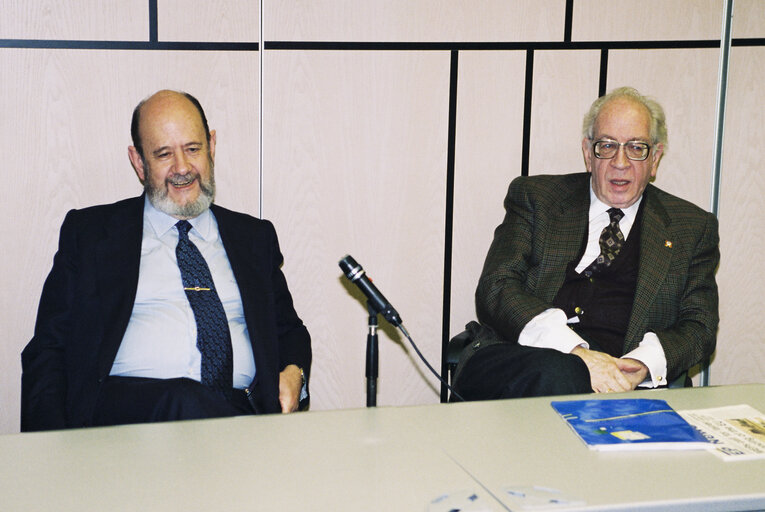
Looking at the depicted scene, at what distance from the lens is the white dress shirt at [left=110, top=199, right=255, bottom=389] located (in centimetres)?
245

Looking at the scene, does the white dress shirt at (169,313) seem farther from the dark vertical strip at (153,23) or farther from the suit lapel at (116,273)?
the dark vertical strip at (153,23)

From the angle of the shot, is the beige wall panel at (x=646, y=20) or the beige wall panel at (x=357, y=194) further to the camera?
the beige wall panel at (x=646, y=20)

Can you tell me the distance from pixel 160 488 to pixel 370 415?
21.3 inches

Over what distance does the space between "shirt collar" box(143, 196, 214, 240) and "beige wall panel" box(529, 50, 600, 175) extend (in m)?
1.44

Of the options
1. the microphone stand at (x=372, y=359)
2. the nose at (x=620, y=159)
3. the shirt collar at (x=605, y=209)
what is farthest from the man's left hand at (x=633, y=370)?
the microphone stand at (x=372, y=359)

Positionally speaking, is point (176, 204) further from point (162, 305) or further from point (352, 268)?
point (352, 268)

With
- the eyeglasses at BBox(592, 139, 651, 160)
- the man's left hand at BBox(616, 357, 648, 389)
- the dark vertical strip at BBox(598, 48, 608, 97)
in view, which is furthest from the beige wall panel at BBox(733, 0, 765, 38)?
the man's left hand at BBox(616, 357, 648, 389)

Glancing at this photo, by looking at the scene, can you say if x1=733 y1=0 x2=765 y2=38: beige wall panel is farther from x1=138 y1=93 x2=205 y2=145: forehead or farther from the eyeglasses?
x1=138 y1=93 x2=205 y2=145: forehead

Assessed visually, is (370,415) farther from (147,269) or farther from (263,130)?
(263,130)

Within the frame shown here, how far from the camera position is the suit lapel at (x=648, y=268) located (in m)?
2.73

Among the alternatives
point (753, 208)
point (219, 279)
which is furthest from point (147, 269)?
point (753, 208)

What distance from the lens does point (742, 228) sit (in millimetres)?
3434

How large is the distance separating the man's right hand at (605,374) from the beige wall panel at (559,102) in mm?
1056

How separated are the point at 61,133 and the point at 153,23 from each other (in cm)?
55
